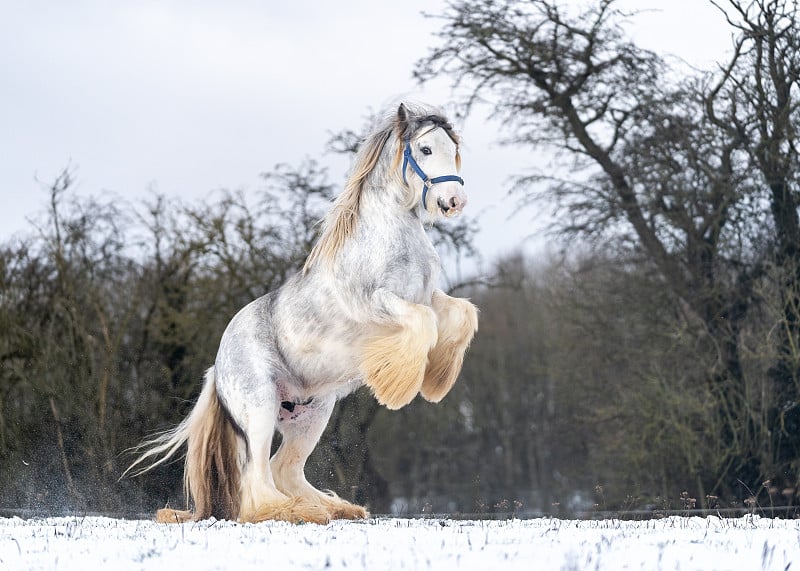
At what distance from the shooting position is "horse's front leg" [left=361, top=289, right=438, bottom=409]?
7.13 metres

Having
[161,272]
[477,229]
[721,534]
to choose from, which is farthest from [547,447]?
[721,534]

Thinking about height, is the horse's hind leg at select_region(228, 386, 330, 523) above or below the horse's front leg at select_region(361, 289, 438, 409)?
below

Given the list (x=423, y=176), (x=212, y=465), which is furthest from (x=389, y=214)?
(x=212, y=465)

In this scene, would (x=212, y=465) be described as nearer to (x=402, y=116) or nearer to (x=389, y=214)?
(x=389, y=214)

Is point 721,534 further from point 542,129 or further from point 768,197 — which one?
point 542,129

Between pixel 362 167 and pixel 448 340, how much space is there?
4.85 ft

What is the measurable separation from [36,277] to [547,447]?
89.6ft

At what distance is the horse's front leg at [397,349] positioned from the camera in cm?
→ 713

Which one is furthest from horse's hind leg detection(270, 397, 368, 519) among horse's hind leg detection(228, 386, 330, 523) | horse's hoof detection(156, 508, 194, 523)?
horse's hoof detection(156, 508, 194, 523)

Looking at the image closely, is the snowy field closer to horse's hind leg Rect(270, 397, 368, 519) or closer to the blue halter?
horse's hind leg Rect(270, 397, 368, 519)

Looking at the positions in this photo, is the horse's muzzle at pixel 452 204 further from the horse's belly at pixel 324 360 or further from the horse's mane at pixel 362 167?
the horse's belly at pixel 324 360

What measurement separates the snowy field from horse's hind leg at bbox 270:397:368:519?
3.51 feet

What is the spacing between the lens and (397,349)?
7.22m

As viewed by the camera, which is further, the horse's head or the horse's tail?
the horse's tail
